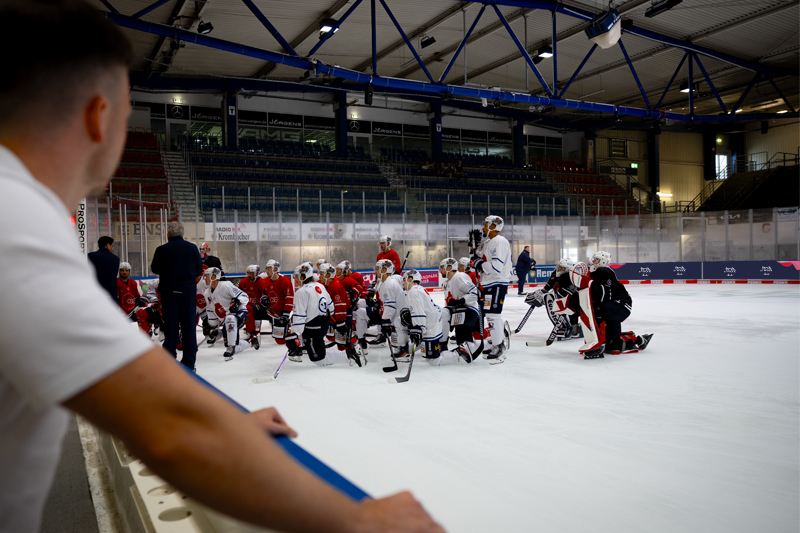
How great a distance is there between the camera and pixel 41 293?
0.45 metres

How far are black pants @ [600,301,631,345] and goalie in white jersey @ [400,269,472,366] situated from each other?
1.84 metres

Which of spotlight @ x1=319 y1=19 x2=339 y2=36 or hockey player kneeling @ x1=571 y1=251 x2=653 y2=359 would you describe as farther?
spotlight @ x1=319 y1=19 x2=339 y2=36

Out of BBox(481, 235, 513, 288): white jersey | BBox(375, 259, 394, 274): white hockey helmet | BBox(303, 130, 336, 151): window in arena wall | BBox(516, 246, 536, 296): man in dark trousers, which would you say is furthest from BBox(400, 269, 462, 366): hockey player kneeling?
BBox(303, 130, 336, 151): window in arena wall

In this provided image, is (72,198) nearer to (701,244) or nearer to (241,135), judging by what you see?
(701,244)

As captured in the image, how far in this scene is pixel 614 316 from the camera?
7016 mm

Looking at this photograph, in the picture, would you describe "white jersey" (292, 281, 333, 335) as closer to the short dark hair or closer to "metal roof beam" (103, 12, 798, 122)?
the short dark hair

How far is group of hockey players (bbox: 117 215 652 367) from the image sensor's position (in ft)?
22.0

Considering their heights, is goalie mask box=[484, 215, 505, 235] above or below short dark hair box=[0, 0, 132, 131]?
above

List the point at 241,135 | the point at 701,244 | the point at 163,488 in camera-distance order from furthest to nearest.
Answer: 1. the point at 241,135
2. the point at 701,244
3. the point at 163,488

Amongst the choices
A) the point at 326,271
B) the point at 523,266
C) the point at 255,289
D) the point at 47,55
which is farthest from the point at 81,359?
the point at 523,266

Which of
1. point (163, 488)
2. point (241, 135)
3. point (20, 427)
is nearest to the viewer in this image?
point (20, 427)

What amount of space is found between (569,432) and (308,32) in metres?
17.0

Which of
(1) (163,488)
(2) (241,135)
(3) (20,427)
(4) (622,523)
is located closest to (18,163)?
(3) (20,427)

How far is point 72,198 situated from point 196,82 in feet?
79.7
